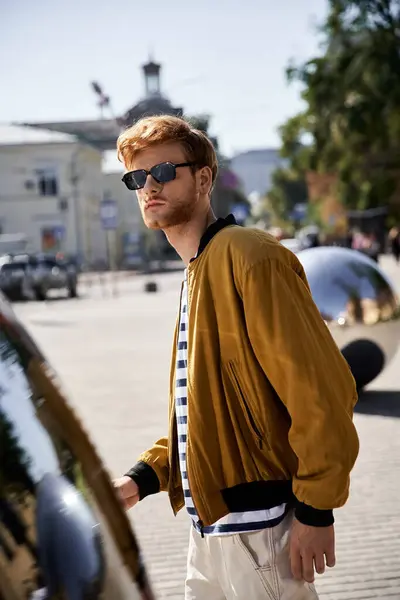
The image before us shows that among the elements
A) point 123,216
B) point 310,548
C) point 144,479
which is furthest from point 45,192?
point 310,548

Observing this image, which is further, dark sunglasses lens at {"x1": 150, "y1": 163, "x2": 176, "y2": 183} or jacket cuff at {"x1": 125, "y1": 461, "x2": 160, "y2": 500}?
jacket cuff at {"x1": 125, "y1": 461, "x2": 160, "y2": 500}

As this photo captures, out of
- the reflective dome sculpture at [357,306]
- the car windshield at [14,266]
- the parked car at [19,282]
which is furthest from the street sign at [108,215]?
the reflective dome sculpture at [357,306]

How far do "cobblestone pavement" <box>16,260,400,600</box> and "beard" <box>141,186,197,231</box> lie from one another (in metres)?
2.36

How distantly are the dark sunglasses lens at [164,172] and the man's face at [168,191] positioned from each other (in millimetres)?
11

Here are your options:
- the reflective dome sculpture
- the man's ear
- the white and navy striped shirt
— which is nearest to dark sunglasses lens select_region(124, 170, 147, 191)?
the man's ear

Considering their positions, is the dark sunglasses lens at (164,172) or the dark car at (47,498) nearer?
the dark car at (47,498)

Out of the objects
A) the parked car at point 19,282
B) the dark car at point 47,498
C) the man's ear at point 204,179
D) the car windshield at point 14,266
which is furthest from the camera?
the car windshield at point 14,266

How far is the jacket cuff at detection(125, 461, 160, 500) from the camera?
2.50m

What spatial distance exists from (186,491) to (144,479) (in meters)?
0.22

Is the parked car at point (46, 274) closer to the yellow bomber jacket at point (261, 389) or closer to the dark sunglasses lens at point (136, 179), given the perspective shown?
the dark sunglasses lens at point (136, 179)

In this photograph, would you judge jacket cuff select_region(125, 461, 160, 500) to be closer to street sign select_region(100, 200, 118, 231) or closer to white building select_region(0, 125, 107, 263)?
street sign select_region(100, 200, 118, 231)

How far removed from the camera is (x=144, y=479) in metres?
2.51

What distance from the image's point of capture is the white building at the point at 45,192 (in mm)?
59312

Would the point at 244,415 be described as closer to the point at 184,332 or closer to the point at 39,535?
the point at 184,332
